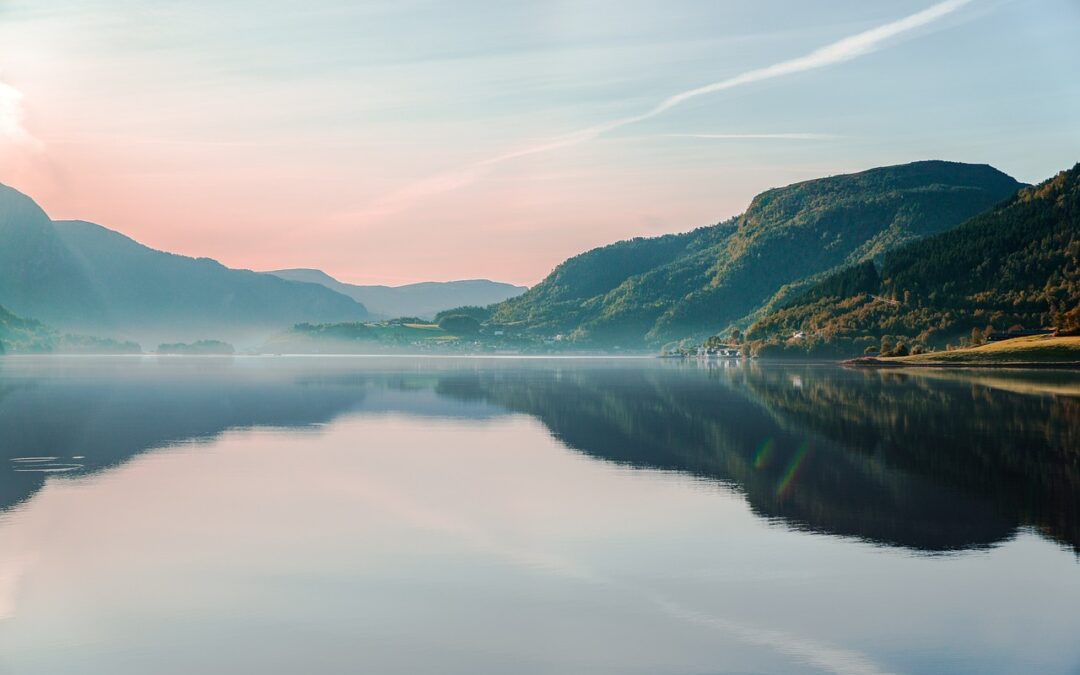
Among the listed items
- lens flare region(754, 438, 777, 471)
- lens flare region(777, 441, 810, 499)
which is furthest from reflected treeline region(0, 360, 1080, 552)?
lens flare region(754, 438, 777, 471)

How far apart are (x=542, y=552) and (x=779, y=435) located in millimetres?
31675

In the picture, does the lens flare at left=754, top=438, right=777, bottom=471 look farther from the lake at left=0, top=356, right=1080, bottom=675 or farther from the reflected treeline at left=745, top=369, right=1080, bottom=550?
the reflected treeline at left=745, top=369, right=1080, bottom=550

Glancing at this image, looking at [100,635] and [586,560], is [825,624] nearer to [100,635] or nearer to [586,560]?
[586,560]

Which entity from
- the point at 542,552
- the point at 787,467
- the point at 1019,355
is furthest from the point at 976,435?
the point at 1019,355

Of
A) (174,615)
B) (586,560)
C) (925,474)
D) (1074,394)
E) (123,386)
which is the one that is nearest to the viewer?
(174,615)

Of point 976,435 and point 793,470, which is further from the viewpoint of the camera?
point 976,435

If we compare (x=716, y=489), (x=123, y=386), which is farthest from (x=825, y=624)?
(x=123, y=386)

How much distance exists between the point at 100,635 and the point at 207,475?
71.5 feet

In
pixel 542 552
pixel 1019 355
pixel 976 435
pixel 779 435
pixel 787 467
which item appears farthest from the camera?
pixel 1019 355

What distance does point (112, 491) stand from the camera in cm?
3634

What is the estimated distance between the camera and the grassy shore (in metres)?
171

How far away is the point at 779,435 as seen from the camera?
5566cm

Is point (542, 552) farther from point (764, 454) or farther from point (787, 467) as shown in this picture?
point (764, 454)

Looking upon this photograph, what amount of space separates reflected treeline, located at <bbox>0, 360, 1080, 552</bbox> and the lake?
0.30 m
